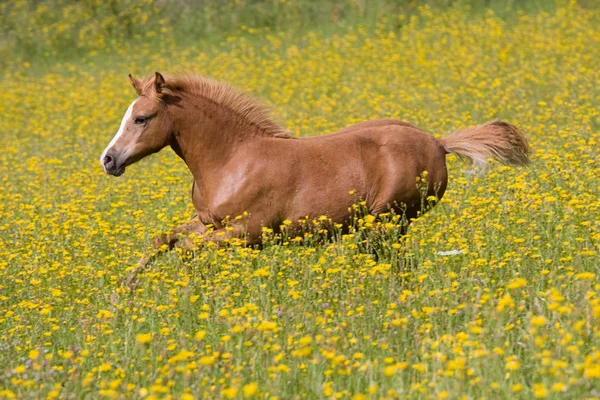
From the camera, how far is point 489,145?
7.45 m

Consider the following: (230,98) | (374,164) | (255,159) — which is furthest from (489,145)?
(230,98)

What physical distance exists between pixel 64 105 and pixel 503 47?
722cm

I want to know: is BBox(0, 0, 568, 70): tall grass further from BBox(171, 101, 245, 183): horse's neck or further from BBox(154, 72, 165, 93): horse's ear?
BBox(154, 72, 165, 93): horse's ear

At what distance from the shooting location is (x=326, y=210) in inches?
269

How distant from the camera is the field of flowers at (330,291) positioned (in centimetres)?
428

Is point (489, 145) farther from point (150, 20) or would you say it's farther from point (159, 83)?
point (150, 20)

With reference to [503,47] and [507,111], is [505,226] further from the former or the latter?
[503,47]

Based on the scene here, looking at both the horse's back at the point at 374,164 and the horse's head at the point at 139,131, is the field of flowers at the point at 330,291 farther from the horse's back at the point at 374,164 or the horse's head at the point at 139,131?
the horse's head at the point at 139,131

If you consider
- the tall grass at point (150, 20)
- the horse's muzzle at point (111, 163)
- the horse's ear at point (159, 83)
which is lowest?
the tall grass at point (150, 20)

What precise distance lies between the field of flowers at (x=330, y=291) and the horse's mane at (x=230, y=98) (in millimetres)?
967

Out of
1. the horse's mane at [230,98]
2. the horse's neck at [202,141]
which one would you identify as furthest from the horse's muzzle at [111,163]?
the horse's mane at [230,98]

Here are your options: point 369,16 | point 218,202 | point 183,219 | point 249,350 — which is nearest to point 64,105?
point 369,16

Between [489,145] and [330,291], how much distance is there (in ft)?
8.01

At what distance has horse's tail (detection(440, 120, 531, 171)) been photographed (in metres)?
7.38
